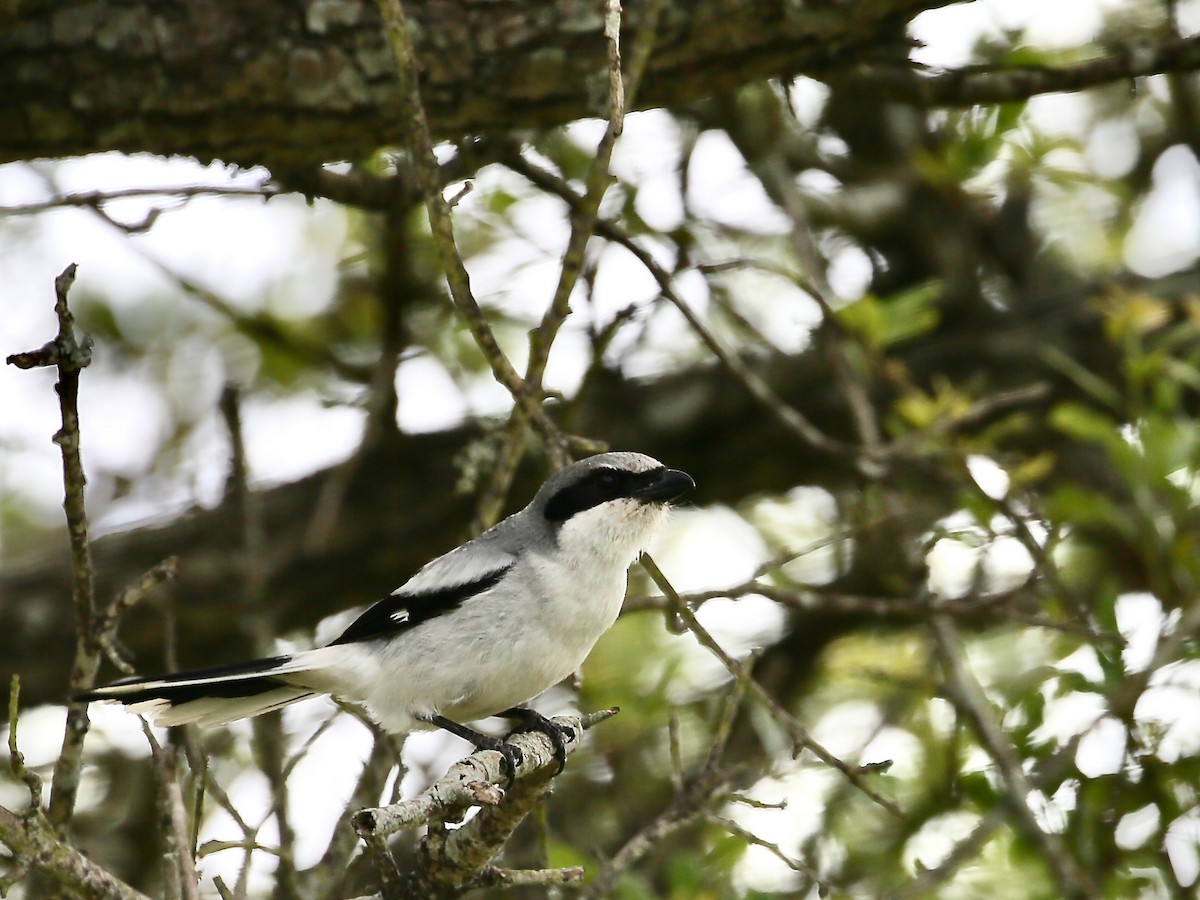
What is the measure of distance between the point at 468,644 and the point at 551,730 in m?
0.30

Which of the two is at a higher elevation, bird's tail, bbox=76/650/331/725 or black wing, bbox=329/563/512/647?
black wing, bbox=329/563/512/647

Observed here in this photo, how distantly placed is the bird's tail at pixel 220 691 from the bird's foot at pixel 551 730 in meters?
0.56

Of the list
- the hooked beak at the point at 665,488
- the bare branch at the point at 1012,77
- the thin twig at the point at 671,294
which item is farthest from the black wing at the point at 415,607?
the bare branch at the point at 1012,77

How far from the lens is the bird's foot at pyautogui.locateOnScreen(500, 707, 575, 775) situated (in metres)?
3.12

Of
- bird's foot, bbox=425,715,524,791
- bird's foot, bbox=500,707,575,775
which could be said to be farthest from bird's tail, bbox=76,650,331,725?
A: bird's foot, bbox=500,707,575,775

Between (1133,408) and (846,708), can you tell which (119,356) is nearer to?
(846,708)

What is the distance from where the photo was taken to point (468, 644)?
10.4 ft

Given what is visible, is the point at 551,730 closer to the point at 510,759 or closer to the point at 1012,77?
the point at 510,759

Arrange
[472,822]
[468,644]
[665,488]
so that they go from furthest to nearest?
1. [665,488]
2. [468,644]
3. [472,822]

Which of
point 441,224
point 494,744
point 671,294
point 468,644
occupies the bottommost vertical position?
point 494,744

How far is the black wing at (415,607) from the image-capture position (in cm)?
335

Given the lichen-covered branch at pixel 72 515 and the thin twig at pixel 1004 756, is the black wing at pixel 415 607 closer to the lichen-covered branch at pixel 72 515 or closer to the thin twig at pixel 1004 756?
the lichen-covered branch at pixel 72 515

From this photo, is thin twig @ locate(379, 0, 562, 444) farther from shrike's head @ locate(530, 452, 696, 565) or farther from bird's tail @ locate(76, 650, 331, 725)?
bird's tail @ locate(76, 650, 331, 725)

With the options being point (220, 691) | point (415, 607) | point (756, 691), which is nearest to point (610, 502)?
Result: point (415, 607)
